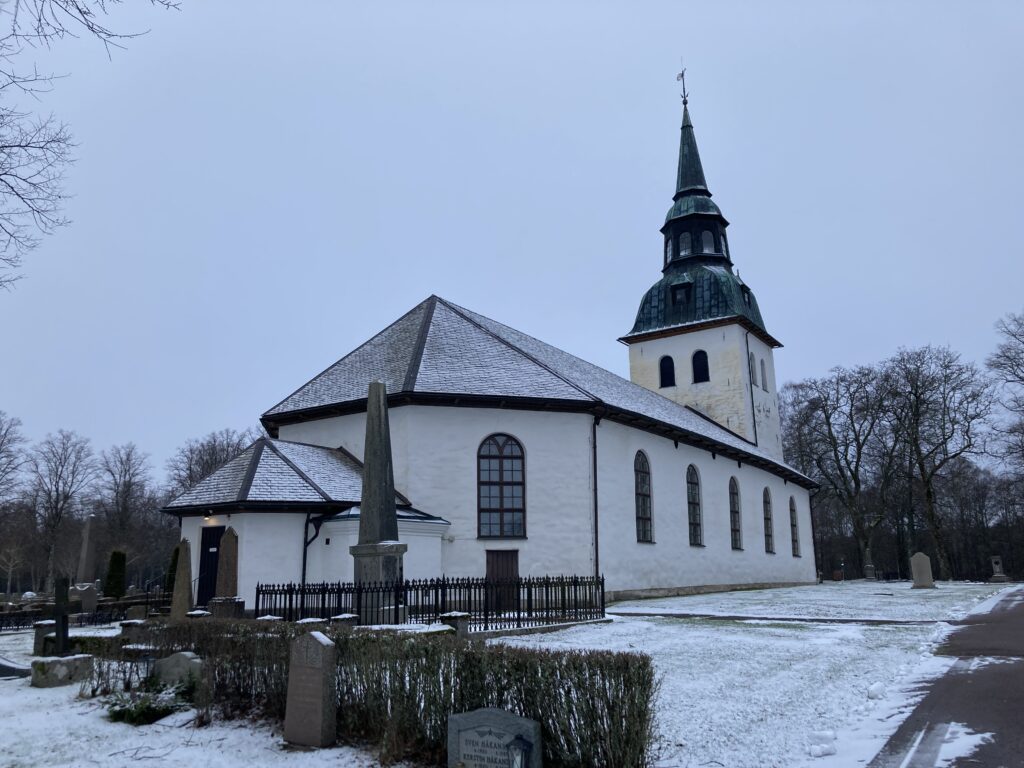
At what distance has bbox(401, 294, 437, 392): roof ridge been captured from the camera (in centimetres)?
2262

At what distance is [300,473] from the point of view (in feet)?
68.0

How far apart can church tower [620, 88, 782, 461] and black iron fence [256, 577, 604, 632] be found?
985 inches

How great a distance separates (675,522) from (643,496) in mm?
2558

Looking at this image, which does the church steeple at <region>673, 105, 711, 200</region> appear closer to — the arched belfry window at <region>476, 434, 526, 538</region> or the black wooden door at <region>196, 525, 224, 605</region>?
the arched belfry window at <region>476, 434, 526, 538</region>

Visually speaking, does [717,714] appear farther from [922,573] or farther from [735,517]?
[922,573]

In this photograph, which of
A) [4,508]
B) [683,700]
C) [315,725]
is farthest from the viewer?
[4,508]

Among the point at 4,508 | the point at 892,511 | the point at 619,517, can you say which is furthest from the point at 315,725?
the point at 892,511

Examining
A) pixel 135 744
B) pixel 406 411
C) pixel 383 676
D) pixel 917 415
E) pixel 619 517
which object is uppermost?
pixel 917 415

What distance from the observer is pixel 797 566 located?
40219 mm

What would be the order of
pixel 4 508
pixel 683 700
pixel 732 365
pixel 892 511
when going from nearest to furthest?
1. pixel 683 700
2. pixel 732 365
3. pixel 4 508
4. pixel 892 511

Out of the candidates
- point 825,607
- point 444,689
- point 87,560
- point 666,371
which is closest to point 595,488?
point 825,607

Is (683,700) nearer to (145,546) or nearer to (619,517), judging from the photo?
(619,517)

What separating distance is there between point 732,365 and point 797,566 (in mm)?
11383

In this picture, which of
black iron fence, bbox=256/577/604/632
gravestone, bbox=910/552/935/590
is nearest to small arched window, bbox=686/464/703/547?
gravestone, bbox=910/552/935/590
